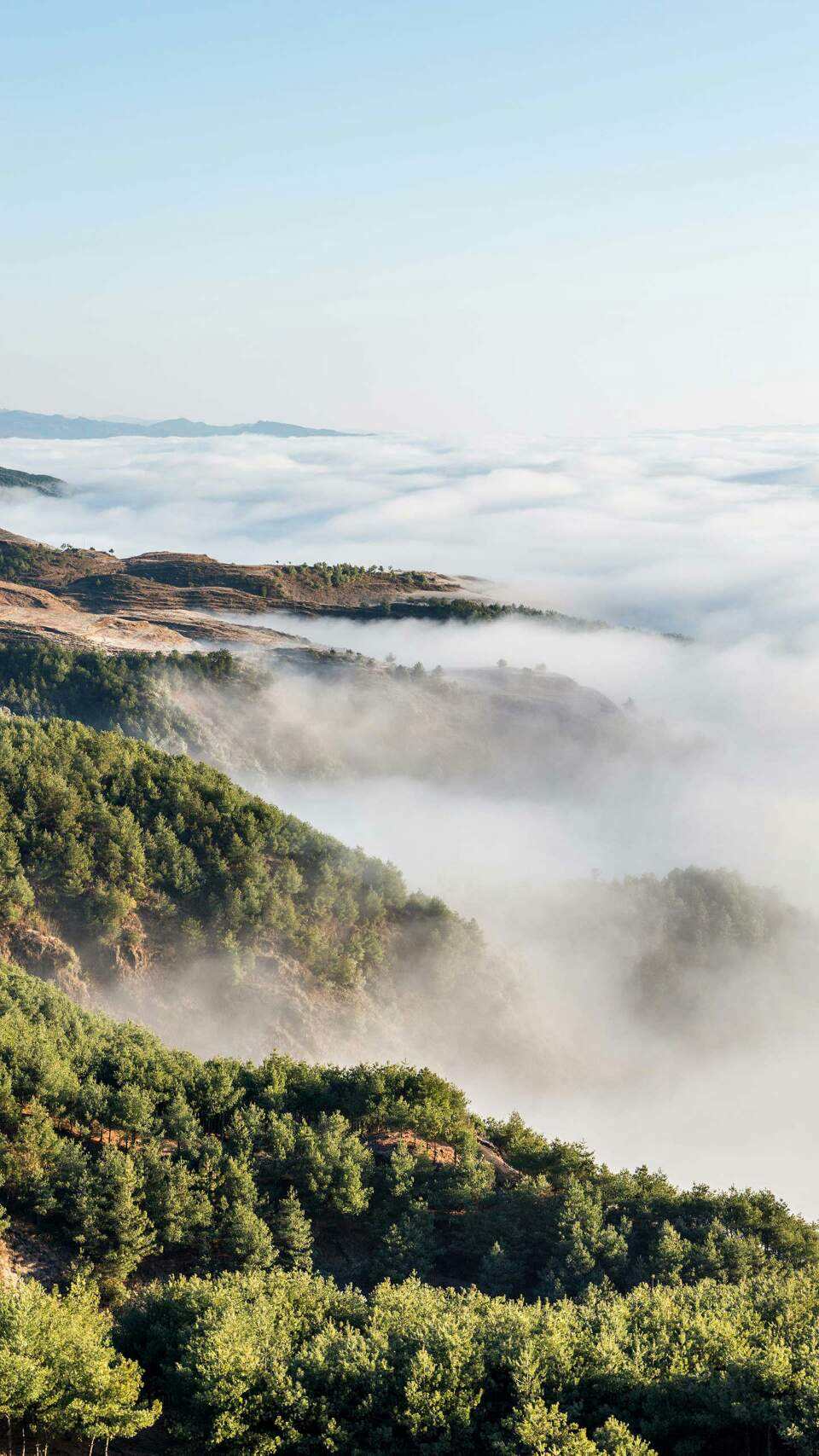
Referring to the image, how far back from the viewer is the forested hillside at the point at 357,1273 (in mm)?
20016

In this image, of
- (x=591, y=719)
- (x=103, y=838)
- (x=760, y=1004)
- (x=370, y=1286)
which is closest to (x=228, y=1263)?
(x=370, y=1286)

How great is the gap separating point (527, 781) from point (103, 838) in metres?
63.3

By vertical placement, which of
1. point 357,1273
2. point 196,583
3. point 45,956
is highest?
point 196,583

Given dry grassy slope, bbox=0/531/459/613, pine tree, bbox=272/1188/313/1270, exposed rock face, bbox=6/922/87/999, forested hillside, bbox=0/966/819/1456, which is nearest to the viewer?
forested hillside, bbox=0/966/819/1456

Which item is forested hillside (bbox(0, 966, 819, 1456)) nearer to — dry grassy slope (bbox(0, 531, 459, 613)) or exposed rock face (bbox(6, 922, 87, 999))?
exposed rock face (bbox(6, 922, 87, 999))

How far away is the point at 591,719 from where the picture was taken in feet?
384

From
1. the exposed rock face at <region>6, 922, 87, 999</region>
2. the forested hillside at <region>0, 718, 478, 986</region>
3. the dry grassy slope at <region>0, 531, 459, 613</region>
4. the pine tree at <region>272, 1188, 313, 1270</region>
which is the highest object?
the dry grassy slope at <region>0, 531, 459, 613</region>

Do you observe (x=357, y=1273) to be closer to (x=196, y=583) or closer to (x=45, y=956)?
(x=45, y=956)

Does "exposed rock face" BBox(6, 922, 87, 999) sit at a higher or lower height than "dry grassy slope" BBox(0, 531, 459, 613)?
lower

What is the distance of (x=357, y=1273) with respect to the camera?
99.9 ft

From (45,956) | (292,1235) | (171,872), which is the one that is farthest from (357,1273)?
(171,872)

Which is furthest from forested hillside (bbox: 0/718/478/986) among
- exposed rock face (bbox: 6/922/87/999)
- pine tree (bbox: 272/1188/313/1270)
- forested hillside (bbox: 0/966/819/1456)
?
pine tree (bbox: 272/1188/313/1270)

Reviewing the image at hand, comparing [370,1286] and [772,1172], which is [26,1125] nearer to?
[370,1286]

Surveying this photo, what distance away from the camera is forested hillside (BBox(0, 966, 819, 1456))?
788 inches
